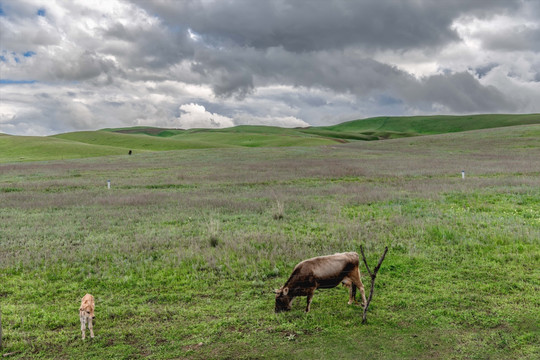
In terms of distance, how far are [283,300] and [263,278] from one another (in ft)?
6.46

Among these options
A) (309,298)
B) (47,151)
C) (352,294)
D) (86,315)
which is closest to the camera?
(86,315)

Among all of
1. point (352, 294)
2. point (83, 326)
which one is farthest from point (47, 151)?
point (352, 294)

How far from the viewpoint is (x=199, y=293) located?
27.2 ft

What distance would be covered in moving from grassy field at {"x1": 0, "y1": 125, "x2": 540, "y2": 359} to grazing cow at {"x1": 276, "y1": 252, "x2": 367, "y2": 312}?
39 centimetres

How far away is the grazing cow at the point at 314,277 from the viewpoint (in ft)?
23.1

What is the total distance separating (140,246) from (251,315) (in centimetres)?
613

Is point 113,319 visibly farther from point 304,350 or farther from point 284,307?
point 304,350

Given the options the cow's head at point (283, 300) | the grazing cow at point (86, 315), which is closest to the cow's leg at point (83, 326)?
the grazing cow at point (86, 315)

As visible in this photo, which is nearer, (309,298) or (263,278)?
(309,298)

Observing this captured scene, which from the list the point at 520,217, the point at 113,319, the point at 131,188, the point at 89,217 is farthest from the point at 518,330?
the point at 131,188

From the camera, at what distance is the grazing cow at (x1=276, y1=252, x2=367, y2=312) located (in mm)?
7027

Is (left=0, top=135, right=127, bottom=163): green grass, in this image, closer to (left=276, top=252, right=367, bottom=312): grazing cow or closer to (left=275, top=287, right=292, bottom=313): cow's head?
(left=275, top=287, right=292, bottom=313): cow's head

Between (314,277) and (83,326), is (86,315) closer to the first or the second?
(83,326)

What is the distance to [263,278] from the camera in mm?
9062
